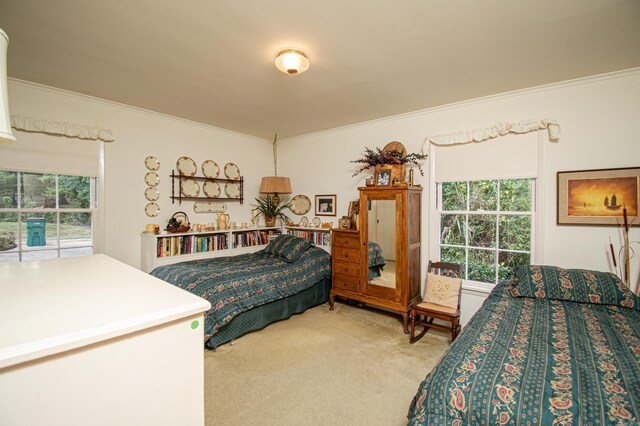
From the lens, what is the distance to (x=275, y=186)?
188 inches

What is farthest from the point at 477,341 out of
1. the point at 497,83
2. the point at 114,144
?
the point at 114,144

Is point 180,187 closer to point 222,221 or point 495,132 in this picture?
point 222,221

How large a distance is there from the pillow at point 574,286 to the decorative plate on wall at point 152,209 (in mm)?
4106

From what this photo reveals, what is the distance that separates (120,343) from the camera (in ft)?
2.89

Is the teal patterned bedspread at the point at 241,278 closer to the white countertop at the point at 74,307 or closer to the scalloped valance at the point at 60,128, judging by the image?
the white countertop at the point at 74,307

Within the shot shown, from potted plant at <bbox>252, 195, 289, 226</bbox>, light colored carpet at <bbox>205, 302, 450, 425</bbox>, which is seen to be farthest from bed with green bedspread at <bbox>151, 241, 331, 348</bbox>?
potted plant at <bbox>252, 195, 289, 226</bbox>

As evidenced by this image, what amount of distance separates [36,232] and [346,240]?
3397 millimetres

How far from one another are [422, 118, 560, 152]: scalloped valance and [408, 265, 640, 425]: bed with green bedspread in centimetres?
159

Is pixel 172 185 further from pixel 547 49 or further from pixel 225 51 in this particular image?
pixel 547 49

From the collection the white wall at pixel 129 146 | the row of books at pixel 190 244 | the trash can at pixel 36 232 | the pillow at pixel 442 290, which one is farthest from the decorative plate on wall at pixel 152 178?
the pillow at pixel 442 290

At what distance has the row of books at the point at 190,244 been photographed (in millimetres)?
3725

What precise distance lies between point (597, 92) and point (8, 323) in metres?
4.11

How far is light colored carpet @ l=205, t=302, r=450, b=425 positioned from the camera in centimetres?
200

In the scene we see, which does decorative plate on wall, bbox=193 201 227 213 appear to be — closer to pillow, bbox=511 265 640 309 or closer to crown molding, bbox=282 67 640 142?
crown molding, bbox=282 67 640 142
